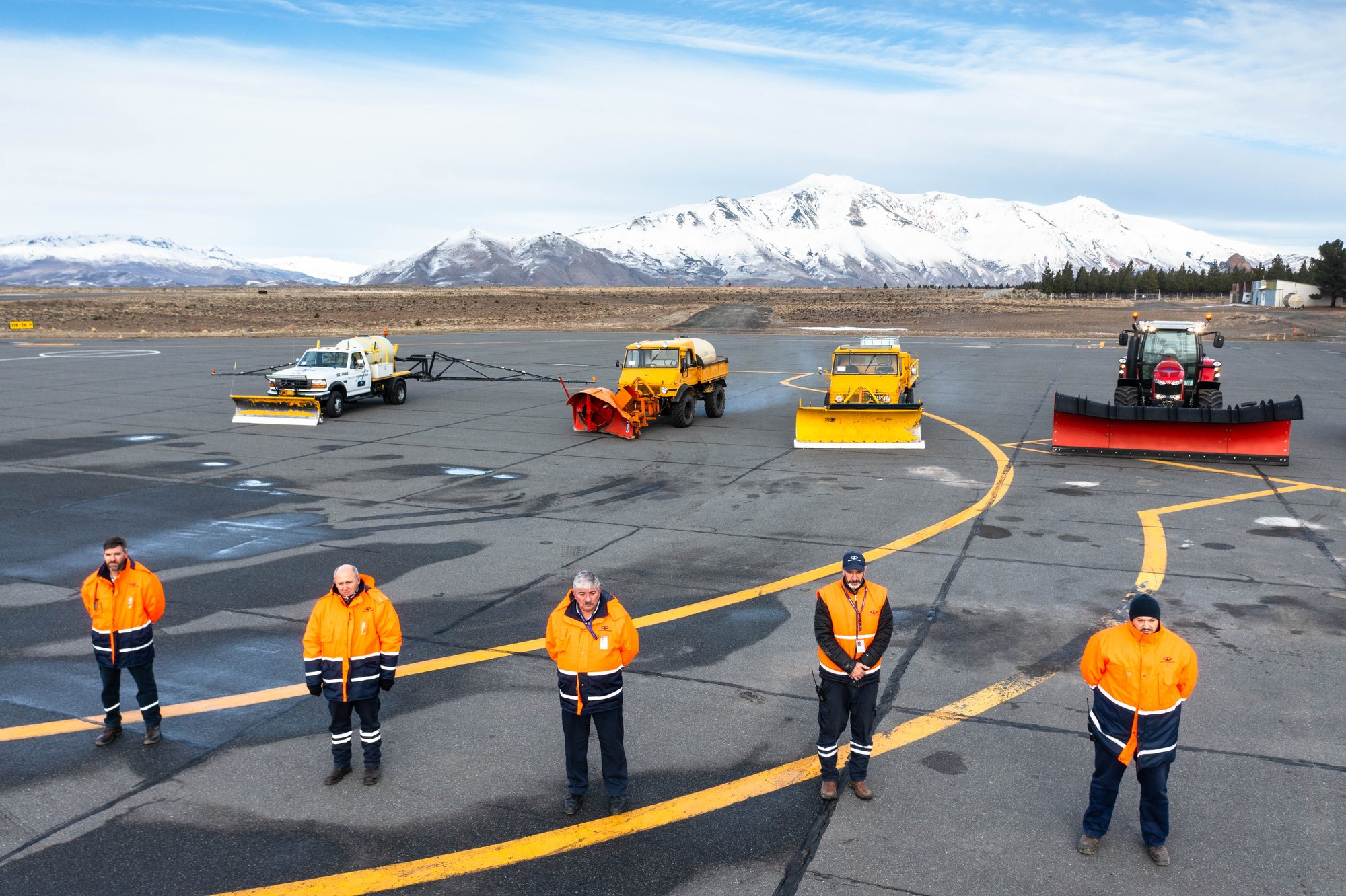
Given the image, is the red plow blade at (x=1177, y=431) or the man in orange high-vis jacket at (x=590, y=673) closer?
the man in orange high-vis jacket at (x=590, y=673)

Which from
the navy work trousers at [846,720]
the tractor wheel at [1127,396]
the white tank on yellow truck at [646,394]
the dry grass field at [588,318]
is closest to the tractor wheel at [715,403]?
the white tank on yellow truck at [646,394]

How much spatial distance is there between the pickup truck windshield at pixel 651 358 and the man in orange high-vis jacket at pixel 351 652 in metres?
17.2

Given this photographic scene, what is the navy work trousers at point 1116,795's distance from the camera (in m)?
5.96

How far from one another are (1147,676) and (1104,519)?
9494 mm

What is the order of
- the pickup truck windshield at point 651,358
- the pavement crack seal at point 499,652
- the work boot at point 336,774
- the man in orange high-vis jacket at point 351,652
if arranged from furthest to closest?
the pickup truck windshield at point 651,358 → the pavement crack seal at point 499,652 → the work boot at point 336,774 → the man in orange high-vis jacket at point 351,652

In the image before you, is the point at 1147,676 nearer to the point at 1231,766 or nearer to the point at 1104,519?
the point at 1231,766

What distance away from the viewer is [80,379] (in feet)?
116

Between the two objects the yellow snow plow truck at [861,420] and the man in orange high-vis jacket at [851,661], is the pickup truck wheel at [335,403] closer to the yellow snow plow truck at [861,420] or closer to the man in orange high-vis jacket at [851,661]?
the yellow snow plow truck at [861,420]

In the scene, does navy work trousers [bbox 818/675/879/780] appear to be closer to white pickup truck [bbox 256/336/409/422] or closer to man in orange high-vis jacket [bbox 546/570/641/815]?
man in orange high-vis jacket [bbox 546/570/641/815]

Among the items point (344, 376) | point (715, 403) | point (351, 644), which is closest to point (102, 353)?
point (344, 376)

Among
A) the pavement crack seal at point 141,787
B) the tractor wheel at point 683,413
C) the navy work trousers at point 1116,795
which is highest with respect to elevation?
the tractor wheel at point 683,413

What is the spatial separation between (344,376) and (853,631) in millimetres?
22777

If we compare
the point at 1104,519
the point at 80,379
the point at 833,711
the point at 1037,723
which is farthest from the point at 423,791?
the point at 80,379

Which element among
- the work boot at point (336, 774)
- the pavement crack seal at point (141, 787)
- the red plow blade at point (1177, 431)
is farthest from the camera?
the red plow blade at point (1177, 431)
